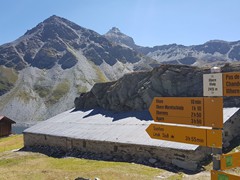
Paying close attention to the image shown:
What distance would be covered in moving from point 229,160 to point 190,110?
1.62m

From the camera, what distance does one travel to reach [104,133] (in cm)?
3634

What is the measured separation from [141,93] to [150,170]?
70.2ft

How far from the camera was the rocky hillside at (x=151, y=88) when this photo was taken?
39719mm

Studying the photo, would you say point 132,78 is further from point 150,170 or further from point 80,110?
point 150,170

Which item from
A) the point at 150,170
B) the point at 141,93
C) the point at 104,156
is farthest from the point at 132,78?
the point at 150,170

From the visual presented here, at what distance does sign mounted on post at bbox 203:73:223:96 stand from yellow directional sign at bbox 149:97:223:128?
16 cm

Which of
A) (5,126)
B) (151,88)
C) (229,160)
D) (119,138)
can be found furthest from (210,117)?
(5,126)

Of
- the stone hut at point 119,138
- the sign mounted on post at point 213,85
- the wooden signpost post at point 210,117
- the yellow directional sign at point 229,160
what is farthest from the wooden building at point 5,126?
the yellow directional sign at point 229,160

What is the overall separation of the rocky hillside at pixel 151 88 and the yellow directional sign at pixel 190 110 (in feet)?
85.5

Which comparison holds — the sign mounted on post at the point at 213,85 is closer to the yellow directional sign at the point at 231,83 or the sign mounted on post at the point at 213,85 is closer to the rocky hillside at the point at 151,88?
the yellow directional sign at the point at 231,83

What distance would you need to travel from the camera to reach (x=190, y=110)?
8516 mm

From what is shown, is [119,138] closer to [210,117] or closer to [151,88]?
[151,88]

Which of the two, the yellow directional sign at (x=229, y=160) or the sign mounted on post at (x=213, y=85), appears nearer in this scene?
the yellow directional sign at (x=229, y=160)

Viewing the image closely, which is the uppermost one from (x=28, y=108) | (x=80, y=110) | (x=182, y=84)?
(x=182, y=84)
